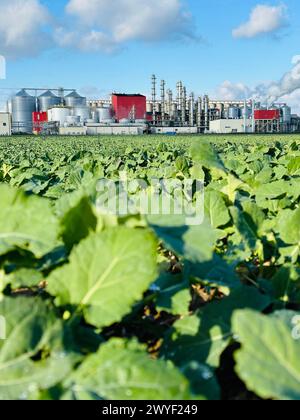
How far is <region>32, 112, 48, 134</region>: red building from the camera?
61469 mm

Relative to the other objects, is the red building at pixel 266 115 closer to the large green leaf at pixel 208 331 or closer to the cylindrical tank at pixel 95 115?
the cylindrical tank at pixel 95 115

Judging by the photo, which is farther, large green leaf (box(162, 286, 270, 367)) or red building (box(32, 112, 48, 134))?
red building (box(32, 112, 48, 134))

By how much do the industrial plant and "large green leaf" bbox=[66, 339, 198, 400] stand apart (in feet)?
187

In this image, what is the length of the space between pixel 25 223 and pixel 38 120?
2614 inches

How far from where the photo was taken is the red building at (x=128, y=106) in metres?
→ 72.4

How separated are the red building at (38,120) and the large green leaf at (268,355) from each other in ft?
205

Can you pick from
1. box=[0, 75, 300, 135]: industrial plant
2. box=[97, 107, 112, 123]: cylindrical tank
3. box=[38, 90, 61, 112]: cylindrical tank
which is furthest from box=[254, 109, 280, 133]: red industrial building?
box=[38, 90, 61, 112]: cylindrical tank

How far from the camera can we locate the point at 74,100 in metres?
73.6

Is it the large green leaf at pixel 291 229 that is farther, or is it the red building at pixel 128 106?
the red building at pixel 128 106

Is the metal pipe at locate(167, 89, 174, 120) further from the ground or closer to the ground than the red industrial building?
further from the ground

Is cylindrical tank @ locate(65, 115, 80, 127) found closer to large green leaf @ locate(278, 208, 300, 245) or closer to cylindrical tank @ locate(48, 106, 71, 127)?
cylindrical tank @ locate(48, 106, 71, 127)

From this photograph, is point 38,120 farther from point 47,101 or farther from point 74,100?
point 74,100

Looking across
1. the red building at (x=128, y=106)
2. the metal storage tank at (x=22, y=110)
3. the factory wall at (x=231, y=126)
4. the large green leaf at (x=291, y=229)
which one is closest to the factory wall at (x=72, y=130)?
the metal storage tank at (x=22, y=110)
